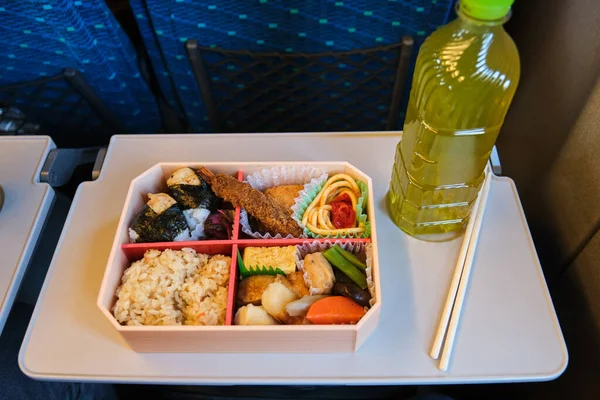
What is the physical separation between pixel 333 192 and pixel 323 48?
63 centimetres

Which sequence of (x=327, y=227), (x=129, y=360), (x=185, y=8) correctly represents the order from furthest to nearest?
1. (x=185, y=8)
2. (x=327, y=227)
3. (x=129, y=360)

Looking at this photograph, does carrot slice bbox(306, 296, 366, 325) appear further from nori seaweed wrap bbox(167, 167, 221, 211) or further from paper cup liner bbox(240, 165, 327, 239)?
nori seaweed wrap bbox(167, 167, 221, 211)

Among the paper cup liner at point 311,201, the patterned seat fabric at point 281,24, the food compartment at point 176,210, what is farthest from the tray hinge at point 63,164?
the paper cup liner at point 311,201

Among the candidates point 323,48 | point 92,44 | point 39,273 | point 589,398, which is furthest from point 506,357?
point 92,44

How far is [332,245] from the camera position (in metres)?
1.01

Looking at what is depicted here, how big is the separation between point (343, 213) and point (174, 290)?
40cm

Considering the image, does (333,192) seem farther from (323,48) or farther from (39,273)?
(39,273)

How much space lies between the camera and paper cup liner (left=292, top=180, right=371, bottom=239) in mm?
1032

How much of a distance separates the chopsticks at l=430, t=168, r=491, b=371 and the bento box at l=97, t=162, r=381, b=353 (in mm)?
139

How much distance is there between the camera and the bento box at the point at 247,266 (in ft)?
2.98

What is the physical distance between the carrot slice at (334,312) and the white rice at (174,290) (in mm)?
183

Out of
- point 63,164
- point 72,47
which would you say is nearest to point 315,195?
point 63,164

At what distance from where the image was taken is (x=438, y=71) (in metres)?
0.84

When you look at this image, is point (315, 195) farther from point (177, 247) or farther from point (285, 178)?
point (177, 247)
